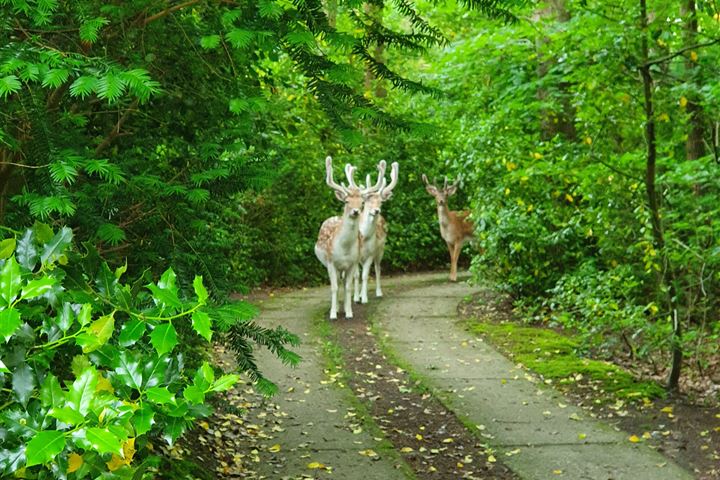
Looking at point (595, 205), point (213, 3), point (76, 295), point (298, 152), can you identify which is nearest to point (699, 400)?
point (595, 205)

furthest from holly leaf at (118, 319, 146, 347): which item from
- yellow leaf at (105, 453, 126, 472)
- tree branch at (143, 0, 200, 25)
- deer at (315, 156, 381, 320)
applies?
deer at (315, 156, 381, 320)

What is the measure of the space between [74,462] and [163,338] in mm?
392

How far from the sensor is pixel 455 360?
8945 mm

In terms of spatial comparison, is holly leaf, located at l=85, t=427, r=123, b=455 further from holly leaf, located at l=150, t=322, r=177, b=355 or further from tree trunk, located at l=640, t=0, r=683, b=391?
tree trunk, located at l=640, t=0, r=683, b=391

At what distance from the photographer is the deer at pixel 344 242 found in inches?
441

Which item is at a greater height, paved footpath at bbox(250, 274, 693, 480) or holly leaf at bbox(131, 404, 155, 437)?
holly leaf at bbox(131, 404, 155, 437)

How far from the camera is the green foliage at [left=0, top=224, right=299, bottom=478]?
1.99 meters

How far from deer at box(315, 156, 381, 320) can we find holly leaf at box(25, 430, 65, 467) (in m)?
9.10

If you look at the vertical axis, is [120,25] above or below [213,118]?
above

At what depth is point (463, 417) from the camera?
22.2 ft

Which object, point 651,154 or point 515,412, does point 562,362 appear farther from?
point 651,154

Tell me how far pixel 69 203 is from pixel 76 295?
0.66 meters

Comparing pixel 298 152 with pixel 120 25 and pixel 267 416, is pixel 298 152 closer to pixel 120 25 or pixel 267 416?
pixel 267 416

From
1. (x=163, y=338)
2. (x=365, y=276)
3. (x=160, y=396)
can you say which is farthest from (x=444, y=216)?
(x=160, y=396)
